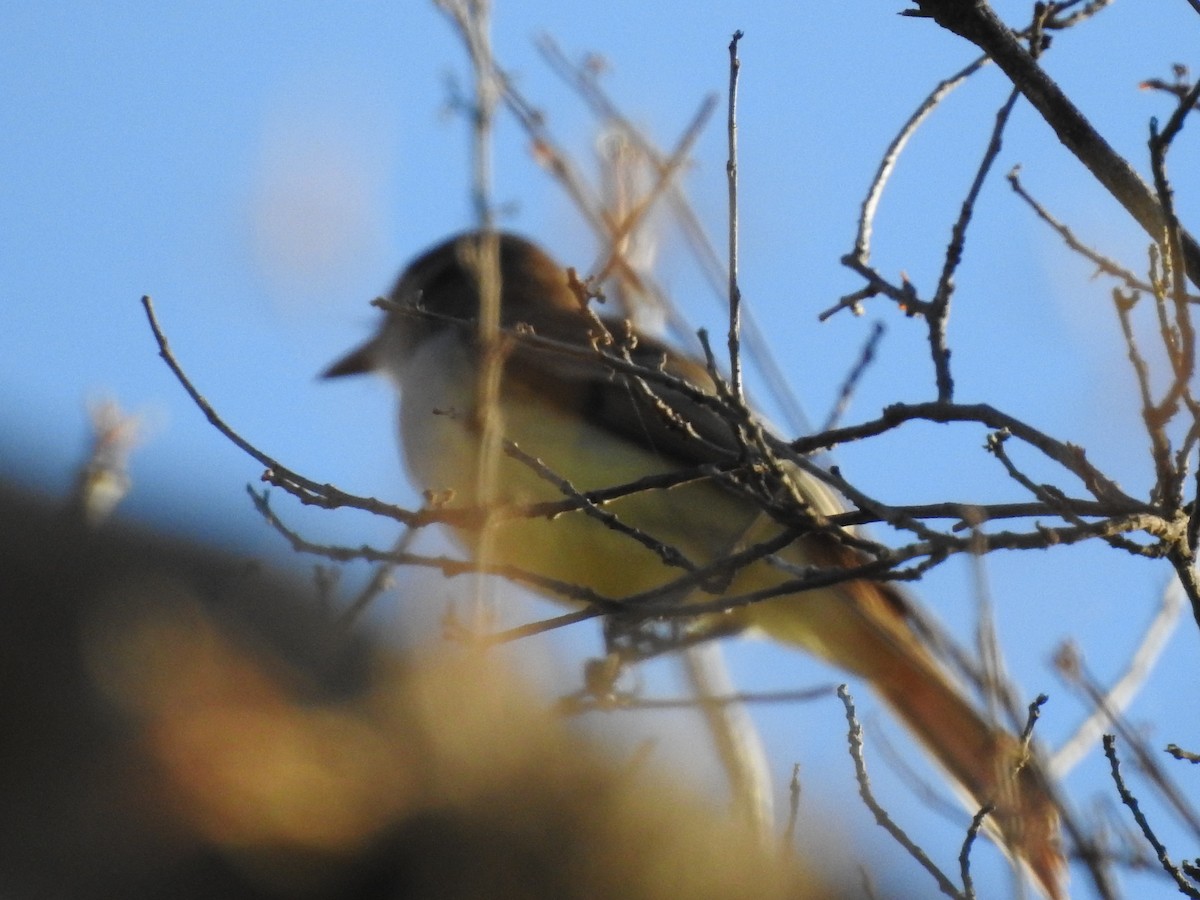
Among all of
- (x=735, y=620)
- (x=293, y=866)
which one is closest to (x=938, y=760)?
(x=735, y=620)

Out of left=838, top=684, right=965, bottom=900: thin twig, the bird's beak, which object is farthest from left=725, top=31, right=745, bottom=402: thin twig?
the bird's beak

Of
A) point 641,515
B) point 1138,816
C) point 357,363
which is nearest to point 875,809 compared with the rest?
point 1138,816

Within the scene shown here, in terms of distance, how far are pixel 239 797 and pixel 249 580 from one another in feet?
2.17

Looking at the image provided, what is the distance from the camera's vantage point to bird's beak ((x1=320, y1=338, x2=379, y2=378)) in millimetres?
7352

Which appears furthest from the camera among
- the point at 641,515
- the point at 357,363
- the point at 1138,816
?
the point at 357,363

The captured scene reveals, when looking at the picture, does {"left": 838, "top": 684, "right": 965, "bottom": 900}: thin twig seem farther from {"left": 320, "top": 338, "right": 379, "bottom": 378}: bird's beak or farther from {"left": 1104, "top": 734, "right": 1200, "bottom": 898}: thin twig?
{"left": 320, "top": 338, "right": 379, "bottom": 378}: bird's beak

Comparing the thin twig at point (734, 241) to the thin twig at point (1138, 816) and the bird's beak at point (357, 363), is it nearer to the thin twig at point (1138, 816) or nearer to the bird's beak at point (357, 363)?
the thin twig at point (1138, 816)

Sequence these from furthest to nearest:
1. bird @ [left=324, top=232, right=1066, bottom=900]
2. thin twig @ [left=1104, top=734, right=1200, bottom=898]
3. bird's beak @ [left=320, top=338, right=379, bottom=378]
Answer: bird's beak @ [left=320, top=338, right=379, bottom=378], bird @ [left=324, top=232, right=1066, bottom=900], thin twig @ [left=1104, top=734, right=1200, bottom=898]

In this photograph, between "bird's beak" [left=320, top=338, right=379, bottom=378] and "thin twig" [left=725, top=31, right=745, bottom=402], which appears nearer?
"thin twig" [left=725, top=31, right=745, bottom=402]

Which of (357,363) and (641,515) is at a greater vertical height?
(357,363)

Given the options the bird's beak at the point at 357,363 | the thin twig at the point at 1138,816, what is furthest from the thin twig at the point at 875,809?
the bird's beak at the point at 357,363

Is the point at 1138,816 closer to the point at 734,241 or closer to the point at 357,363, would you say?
the point at 734,241

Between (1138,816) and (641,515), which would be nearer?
(1138,816)

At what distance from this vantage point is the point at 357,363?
7.42 meters
